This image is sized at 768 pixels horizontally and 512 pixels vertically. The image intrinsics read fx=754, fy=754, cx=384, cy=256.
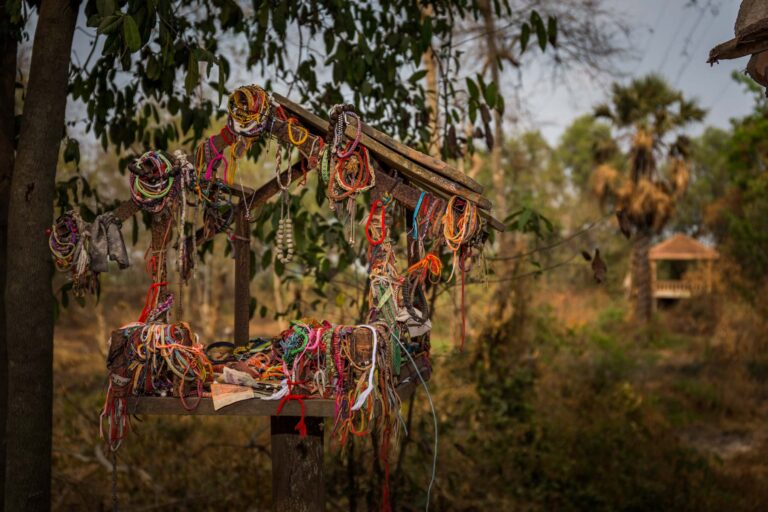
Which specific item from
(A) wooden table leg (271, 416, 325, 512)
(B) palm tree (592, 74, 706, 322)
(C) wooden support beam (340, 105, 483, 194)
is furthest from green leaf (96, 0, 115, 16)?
(B) palm tree (592, 74, 706, 322)

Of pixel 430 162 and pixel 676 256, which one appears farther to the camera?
pixel 676 256

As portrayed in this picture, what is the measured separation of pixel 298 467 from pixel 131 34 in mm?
2223

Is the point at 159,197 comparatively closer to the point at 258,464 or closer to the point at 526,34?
the point at 526,34

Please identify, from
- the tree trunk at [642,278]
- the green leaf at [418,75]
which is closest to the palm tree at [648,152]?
the tree trunk at [642,278]

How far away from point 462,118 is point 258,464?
14.1 ft

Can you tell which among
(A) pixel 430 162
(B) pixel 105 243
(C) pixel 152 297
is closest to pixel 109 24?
(B) pixel 105 243

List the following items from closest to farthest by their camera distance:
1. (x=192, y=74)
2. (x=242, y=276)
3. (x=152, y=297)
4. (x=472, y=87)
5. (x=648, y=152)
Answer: (x=192, y=74)
(x=152, y=297)
(x=242, y=276)
(x=472, y=87)
(x=648, y=152)

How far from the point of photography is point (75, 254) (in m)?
3.47

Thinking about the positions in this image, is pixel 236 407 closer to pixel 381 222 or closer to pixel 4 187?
pixel 381 222

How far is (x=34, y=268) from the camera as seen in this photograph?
149 inches

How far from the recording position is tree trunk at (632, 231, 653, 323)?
24.2m

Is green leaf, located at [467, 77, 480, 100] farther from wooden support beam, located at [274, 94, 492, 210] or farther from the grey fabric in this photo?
the grey fabric

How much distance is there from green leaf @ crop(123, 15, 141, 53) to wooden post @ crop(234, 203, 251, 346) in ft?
4.40

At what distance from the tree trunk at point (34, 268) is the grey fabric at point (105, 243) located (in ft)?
1.64
